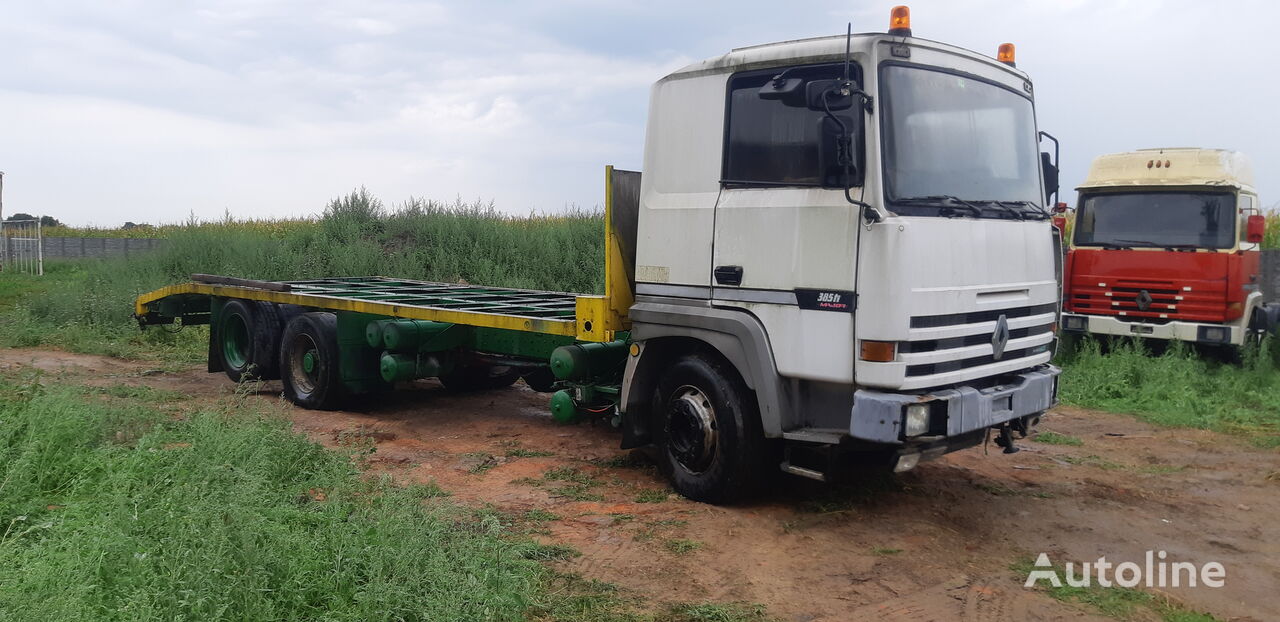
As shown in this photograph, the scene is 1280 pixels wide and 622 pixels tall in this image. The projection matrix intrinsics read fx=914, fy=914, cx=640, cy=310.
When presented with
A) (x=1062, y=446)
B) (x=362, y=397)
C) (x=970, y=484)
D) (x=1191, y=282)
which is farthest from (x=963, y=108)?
(x=1191, y=282)

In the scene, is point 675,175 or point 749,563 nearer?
point 749,563

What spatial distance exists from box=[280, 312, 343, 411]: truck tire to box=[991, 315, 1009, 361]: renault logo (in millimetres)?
6091

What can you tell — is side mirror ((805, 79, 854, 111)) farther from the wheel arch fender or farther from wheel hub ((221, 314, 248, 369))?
wheel hub ((221, 314, 248, 369))

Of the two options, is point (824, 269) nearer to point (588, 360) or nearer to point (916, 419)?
point (916, 419)

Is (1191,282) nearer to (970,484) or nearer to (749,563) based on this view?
(970,484)

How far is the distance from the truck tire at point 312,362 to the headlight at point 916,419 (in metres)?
5.88

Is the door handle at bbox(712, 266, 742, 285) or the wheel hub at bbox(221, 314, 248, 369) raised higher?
the door handle at bbox(712, 266, 742, 285)

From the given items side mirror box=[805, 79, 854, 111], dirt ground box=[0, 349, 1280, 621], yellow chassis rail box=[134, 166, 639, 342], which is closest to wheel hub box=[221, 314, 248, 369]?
yellow chassis rail box=[134, 166, 639, 342]

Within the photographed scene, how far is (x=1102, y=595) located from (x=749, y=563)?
180 centimetres

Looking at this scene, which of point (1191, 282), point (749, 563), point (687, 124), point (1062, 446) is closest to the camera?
point (749, 563)

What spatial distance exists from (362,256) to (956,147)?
49.7 ft

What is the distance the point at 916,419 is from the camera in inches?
199

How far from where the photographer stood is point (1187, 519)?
6.06 metres

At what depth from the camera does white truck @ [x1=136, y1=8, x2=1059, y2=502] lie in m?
5.05
